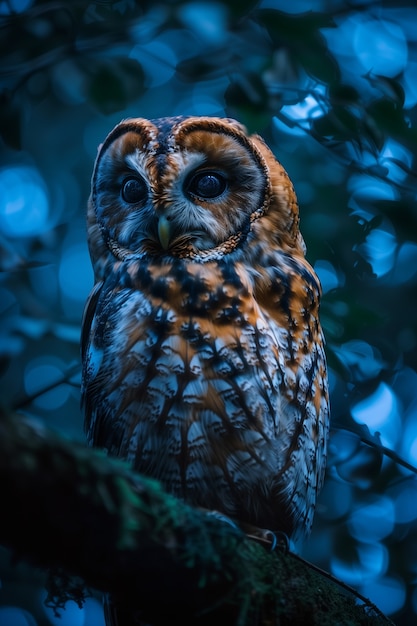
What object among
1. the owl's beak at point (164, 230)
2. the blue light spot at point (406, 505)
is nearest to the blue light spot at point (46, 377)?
the owl's beak at point (164, 230)

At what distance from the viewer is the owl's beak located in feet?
6.86

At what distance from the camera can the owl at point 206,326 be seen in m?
1.93

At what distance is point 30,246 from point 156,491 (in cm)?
209

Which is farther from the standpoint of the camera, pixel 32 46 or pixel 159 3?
pixel 32 46

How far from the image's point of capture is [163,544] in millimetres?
1174

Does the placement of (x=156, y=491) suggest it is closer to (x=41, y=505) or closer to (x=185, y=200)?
(x=41, y=505)

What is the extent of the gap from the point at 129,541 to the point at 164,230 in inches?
46.9

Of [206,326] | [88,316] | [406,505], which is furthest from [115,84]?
[406,505]

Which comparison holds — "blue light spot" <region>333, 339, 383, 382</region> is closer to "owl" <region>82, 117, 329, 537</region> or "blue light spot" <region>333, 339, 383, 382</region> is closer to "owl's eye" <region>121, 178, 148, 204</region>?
"owl" <region>82, 117, 329, 537</region>

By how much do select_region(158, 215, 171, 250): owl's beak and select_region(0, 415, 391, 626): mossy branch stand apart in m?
0.98

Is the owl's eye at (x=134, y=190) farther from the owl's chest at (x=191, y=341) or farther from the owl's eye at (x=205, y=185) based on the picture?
the owl's chest at (x=191, y=341)

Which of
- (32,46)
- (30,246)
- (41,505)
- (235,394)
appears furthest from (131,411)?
(30,246)

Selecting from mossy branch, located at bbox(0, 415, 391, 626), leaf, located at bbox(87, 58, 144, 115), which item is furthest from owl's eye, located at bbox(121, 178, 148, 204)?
mossy branch, located at bbox(0, 415, 391, 626)

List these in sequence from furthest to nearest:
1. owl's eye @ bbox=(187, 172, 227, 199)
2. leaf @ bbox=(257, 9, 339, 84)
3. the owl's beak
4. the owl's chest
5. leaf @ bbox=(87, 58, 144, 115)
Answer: owl's eye @ bbox=(187, 172, 227, 199), the owl's beak, the owl's chest, leaf @ bbox=(87, 58, 144, 115), leaf @ bbox=(257, 9, 339, 84)
